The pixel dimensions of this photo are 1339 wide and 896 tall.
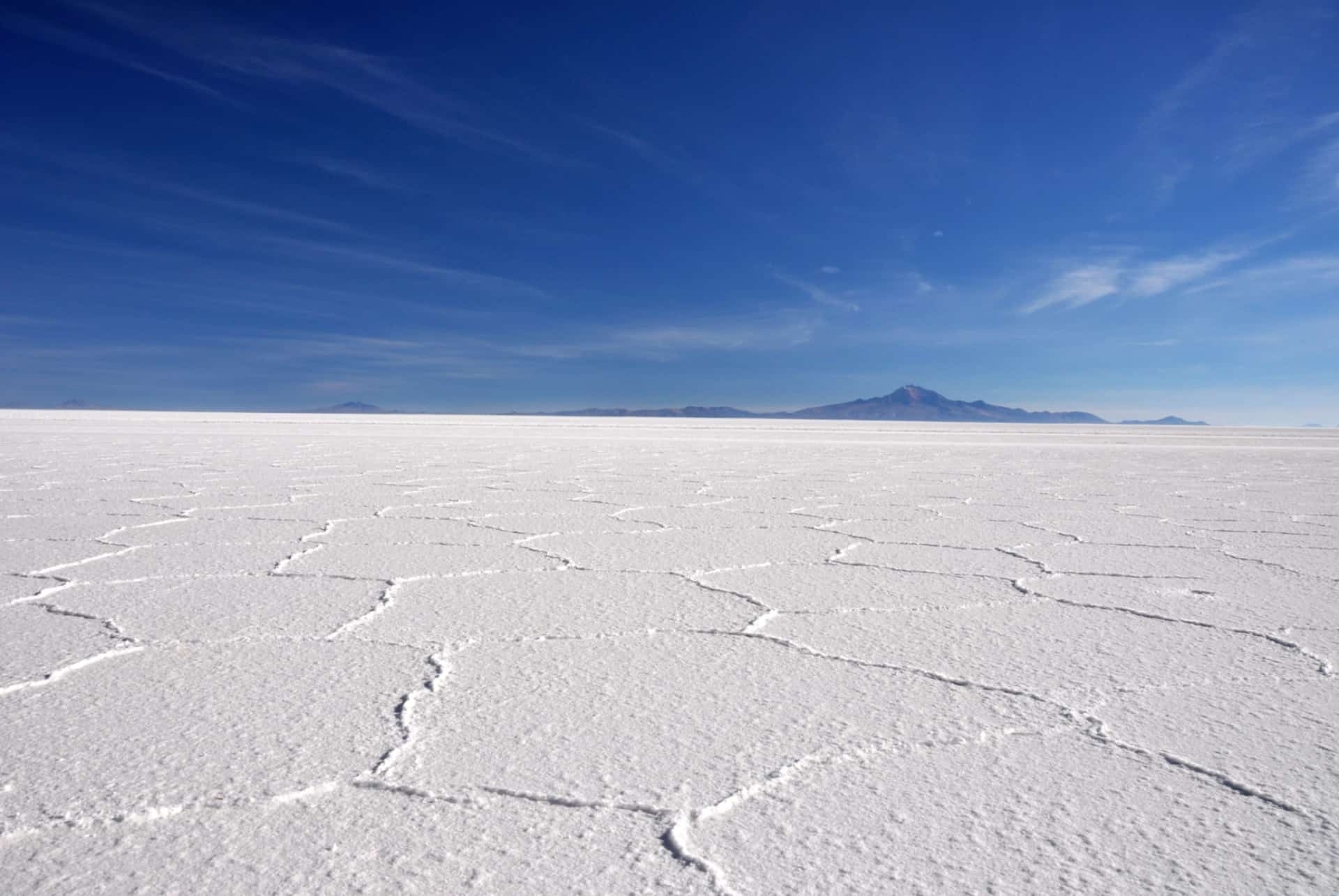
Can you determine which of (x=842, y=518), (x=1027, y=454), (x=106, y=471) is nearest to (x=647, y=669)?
(x=842, y=518)

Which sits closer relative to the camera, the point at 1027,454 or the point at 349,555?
the point at 349,555

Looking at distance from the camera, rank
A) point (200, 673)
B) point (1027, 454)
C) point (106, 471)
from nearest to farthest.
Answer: point (200, 673), point (106, 471), point (1027, 454)

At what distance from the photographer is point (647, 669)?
149 cm

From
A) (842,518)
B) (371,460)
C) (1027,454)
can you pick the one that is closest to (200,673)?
(842,518)

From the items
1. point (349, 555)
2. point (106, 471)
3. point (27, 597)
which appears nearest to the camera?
point (27, 597)

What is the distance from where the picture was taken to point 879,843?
0.90 metres

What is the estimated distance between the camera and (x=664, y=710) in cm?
129

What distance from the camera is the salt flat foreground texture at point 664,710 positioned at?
2.88 ft

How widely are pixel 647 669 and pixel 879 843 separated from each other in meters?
0.64

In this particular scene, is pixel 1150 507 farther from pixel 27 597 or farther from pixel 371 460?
pixel 371 460

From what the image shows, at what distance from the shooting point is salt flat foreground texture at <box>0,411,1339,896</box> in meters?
0.88

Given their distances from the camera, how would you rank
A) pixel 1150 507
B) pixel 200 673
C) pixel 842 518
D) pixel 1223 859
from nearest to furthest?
pixel 1223 859, pixel 200 673, pixel 842 518, pixel 1150 507

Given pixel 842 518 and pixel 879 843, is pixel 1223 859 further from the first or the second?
pixel 842 518

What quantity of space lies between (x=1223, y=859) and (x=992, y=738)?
0.32 m
